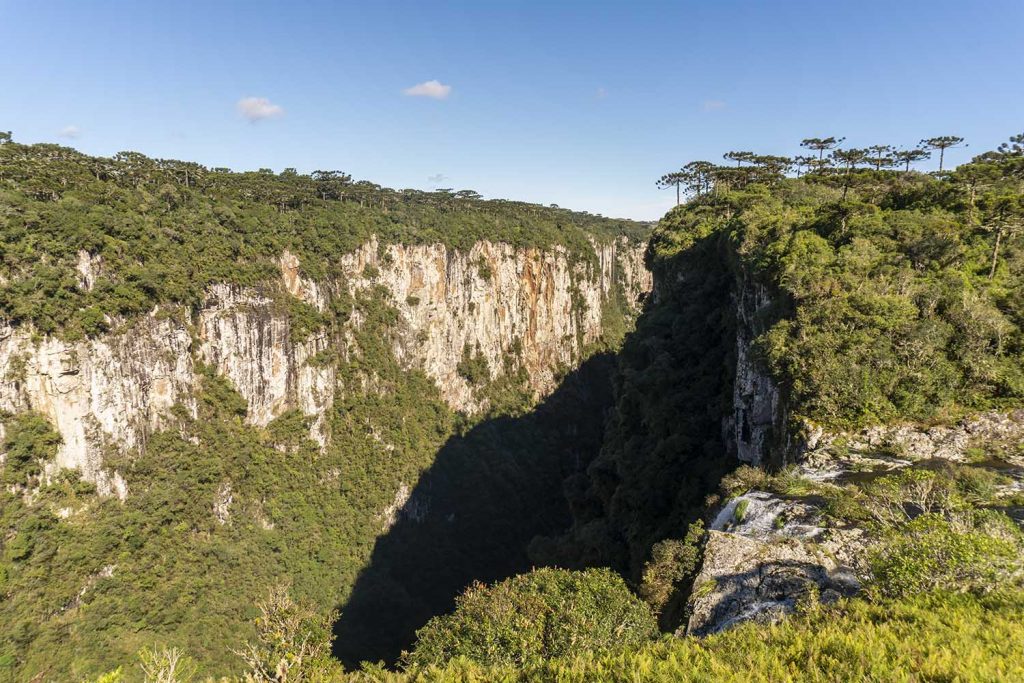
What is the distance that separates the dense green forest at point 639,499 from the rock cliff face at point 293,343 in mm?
2174

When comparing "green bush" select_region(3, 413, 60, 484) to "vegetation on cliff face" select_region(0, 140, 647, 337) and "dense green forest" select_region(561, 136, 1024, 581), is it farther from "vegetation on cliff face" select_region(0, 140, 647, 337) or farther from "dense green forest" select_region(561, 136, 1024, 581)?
"dense green forest" select_region(561, 136, 1024, 581)

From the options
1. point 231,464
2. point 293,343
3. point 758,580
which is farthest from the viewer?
point 293,343

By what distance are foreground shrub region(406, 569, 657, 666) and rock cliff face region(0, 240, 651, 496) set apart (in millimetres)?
39745

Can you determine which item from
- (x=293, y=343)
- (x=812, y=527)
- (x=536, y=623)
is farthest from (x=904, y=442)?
(x=293, y=343)

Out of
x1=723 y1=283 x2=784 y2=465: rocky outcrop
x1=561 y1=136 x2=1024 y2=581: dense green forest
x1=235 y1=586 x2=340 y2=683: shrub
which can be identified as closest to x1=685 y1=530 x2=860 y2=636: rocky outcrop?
x1=561 y1=136 x2=1024 y2=581: dense green forest

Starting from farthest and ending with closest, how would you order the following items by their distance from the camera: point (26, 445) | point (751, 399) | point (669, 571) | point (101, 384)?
point (101, 384)
point (26, 445)
point (751, 399)
point (669, 571)

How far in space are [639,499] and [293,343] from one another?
43399 mm

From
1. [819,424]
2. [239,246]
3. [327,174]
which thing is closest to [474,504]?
[239,246]

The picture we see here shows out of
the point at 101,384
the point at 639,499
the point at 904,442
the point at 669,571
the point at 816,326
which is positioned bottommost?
the point at 639,499

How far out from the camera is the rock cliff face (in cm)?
4100

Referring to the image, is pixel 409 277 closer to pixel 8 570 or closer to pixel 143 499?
pixel 143 499

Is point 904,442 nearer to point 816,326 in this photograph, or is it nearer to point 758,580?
point 816,326

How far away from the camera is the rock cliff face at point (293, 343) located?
135 feet

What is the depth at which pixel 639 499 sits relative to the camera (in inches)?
Result: 1184
